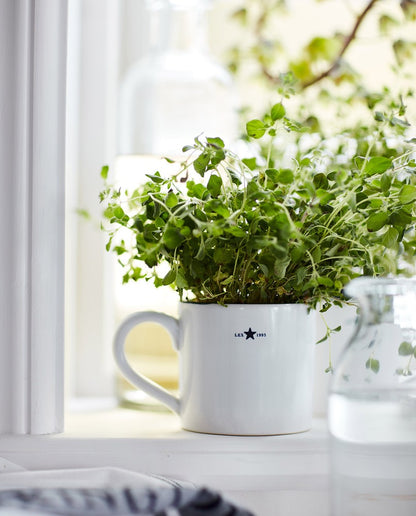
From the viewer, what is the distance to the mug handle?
0.64m

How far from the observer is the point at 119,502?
0.44 metres

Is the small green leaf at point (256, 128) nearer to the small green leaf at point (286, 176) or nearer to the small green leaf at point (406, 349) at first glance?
the small green leaf at point (286, 176)

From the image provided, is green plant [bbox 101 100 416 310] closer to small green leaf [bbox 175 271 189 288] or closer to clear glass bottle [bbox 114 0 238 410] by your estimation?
small green leaf [bbox 175 271 189 288]

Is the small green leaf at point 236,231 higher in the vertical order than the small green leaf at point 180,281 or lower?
higher

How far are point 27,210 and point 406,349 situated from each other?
36 cm

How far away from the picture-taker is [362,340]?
485mm

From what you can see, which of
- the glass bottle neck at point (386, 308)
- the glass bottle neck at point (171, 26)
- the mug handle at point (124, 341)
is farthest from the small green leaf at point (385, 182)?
the glass bottle neck at point (171, 26)

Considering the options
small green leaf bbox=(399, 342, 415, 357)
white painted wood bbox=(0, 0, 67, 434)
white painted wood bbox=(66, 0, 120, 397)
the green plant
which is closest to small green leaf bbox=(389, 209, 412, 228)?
the green plant

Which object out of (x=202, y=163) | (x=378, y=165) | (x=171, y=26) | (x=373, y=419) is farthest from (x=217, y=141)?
(x=171, y=26)

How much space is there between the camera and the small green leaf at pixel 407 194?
0.56 m

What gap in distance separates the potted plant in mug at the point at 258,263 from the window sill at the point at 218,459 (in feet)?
0.06

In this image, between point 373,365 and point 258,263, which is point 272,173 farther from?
point 373,365

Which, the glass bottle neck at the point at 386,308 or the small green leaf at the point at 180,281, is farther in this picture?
the small green leaf at the point at 180,281

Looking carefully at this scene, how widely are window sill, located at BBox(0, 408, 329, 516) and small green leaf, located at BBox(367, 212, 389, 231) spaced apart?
0.64ft
